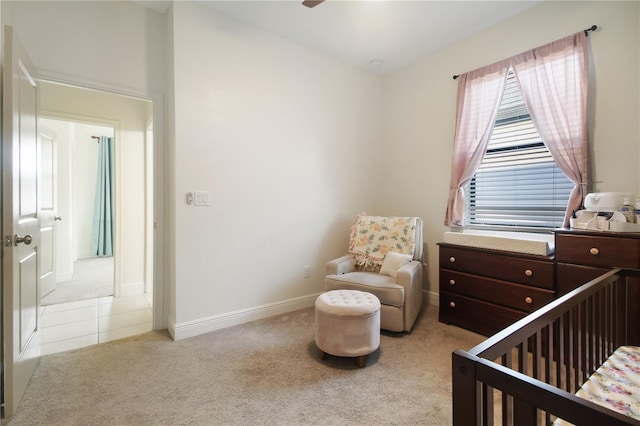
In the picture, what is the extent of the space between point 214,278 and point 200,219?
0.53m

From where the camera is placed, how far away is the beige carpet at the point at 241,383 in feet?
4.97

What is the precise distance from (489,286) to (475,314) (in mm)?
274

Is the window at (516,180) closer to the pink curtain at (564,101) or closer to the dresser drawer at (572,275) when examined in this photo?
the pink curtain at (564,101)

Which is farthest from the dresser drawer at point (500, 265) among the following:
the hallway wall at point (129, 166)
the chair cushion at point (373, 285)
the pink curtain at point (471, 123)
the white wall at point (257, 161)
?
the hallway wall at point (129, 166)

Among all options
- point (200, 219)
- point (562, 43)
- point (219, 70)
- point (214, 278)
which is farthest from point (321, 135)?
point (562, 43)

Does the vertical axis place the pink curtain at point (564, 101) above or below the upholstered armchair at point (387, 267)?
above

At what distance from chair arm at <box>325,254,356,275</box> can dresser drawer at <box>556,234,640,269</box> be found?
5.23 ft

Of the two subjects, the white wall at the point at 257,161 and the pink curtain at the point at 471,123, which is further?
the pink curtain at the point at 471,123

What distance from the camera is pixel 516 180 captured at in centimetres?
267

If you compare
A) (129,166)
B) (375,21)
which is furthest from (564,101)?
(129,166)

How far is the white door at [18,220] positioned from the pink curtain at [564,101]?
11.3ft

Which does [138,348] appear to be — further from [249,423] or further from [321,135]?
[321,135]

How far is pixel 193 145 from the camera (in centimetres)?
243

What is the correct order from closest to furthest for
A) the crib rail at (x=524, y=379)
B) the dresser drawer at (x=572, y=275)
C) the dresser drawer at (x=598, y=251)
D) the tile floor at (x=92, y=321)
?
the crib rail at (x=524, y=379), the dresser drawer at (x=598, y=251), the dresser drawer at (x=572, y=275), the tile floor at (x=92, y=321)
